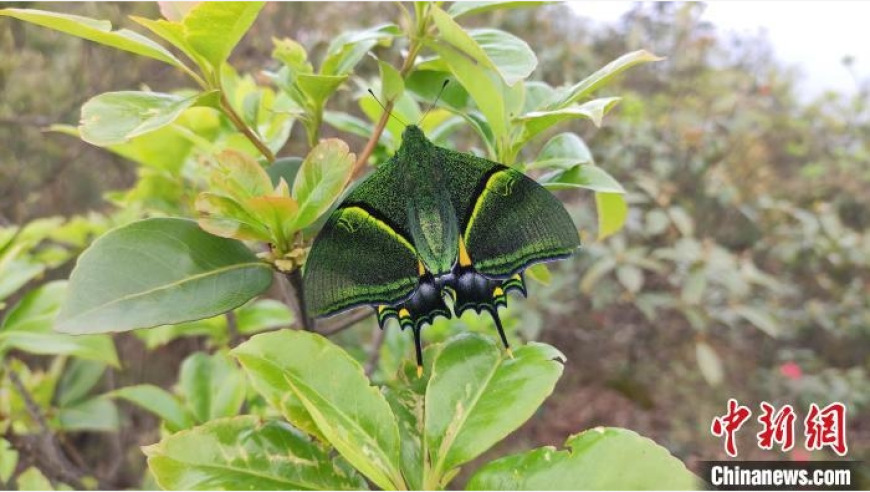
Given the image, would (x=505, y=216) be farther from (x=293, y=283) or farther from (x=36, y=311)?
(x=36, y=311)

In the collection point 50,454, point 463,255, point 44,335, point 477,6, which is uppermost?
point 477,6

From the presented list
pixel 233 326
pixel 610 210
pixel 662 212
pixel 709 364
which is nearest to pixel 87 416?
pixel 233 326

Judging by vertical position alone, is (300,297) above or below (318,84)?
below

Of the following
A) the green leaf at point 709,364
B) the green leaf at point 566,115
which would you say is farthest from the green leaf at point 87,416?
the green leaf at point 709,364

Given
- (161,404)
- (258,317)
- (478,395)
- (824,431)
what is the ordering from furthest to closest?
(824,431)
(258,317)
(161,404)
(478,395)

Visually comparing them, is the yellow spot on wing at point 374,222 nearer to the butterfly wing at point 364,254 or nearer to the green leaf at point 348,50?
the butterfly wing at point 364,254

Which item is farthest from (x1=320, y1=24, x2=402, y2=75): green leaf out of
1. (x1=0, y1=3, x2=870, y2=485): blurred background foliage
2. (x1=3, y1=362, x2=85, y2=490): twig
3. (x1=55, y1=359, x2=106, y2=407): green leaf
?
(x1=0, y1=3, x2=870, y2=485): blurred background foliage

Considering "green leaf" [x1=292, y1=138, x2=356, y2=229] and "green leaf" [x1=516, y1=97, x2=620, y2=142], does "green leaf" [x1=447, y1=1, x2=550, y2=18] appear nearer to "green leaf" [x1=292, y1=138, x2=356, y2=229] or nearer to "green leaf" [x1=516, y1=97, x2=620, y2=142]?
"green leaf" [x1=516, y1=97, x2=620, y2=142]
